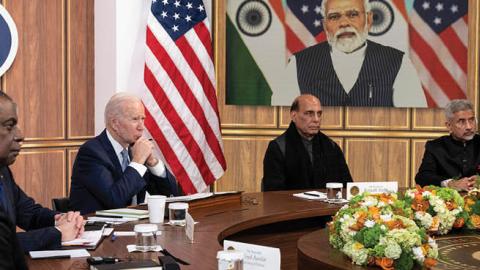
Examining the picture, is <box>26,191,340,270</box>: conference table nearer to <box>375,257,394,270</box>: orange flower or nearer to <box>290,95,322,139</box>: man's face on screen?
<box>375,257,394,270</box>: orange flower

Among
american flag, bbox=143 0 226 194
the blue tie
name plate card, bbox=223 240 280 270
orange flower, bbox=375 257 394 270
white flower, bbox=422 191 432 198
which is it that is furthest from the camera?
american flag, bbox=143 0 226 194

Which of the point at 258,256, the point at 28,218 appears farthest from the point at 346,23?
the point at 258,256

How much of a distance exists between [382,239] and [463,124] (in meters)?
2.82

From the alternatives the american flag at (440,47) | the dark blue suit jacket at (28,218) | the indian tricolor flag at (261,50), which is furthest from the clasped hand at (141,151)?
the american flag at (440,47)

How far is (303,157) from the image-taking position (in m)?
5.20

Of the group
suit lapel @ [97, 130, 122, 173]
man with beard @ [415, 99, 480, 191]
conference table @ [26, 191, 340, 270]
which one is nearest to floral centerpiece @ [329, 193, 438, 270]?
conference table @ [26, 191, 340, 270]

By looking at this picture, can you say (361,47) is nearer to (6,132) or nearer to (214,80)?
(214,80)

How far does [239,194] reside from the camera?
4121 millimetres

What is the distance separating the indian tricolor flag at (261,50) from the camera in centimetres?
677

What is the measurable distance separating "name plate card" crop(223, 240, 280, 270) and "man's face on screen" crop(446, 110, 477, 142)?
10.7 ft

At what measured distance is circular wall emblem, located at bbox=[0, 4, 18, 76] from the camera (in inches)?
230

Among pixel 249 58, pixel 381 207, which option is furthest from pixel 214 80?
pixel 381 207

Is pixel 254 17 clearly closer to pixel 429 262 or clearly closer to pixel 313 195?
pixel 313 195

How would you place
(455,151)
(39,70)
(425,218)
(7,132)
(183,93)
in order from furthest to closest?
1. (183,93)
2. (39,70)
3. (455,151)
4. (425,218)
5. (7,132)
